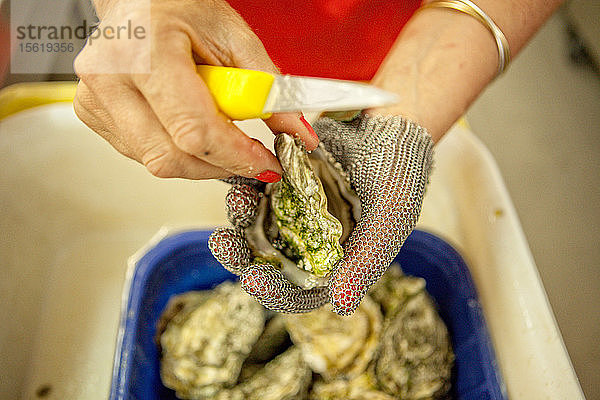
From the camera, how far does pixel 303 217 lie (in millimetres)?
558

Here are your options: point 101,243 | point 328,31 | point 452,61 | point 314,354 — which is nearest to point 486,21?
point 452,61

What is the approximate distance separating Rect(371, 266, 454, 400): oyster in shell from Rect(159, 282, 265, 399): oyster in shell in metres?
0.22

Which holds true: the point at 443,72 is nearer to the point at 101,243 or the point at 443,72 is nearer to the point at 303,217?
the point at 303,217

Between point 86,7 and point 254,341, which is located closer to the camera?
point 254,341

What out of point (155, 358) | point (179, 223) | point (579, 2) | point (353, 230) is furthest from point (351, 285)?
point (579, 2)

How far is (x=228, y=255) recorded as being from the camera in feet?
1.76

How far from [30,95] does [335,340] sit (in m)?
0.79

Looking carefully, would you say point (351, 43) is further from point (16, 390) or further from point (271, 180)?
point (16, 390)

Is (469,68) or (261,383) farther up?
(469,68)

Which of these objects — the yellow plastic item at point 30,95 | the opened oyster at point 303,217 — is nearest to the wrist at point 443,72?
the opened oyster at point 303,217

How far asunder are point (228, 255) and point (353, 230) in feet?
0.54


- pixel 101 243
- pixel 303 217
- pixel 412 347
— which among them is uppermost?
pixel 303 217

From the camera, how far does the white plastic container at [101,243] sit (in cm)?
76

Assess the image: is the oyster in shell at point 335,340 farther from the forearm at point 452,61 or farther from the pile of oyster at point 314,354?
the forearm at point 452,61
